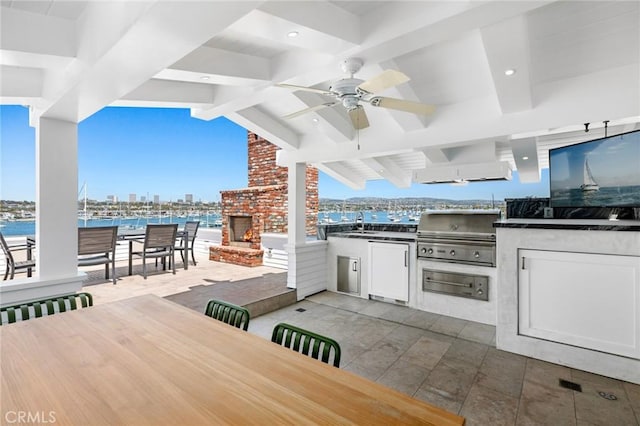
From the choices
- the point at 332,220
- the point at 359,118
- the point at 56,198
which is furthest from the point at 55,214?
the point at 332,220

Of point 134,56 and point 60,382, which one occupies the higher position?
point 134,56

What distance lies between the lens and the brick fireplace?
6.46m

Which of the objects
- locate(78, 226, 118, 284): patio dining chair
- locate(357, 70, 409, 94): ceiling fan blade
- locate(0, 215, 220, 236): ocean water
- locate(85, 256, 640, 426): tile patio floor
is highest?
locate(357, 70, 409, 94): ceiling fan blade

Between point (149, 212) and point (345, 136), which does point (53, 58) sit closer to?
point (345, 136)

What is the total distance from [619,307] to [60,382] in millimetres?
3567

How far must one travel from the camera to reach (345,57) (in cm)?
200

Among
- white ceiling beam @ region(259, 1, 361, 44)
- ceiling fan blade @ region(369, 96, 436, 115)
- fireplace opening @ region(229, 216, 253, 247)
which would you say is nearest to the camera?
white ceiling beam @ region(259, 1, 361, 44)

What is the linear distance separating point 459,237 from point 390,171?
2.44 m

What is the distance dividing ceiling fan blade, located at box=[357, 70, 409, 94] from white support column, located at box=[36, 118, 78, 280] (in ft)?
8.00

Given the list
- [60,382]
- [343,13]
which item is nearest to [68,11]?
[343,13]

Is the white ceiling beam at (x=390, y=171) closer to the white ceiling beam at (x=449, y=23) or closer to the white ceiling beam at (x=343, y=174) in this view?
the white ceiling beam at (x=343, y=174)

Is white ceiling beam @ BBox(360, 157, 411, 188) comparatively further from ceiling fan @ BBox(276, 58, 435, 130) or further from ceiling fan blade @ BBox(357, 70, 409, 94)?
ceiling fan blade @ BBox(357, 70, 409, 94)

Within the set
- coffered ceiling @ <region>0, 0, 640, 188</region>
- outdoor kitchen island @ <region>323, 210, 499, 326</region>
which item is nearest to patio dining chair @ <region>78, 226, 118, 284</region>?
coffered ceiling @ <region>0, 0, 640, 188</region>

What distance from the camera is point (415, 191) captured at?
645cm
